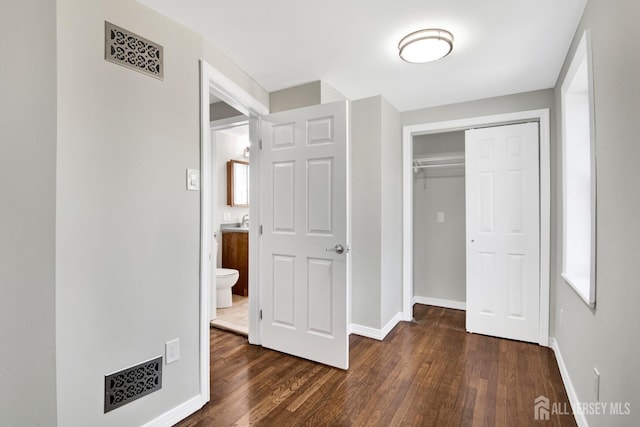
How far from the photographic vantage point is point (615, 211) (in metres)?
1.31

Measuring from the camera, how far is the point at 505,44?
2088 mm

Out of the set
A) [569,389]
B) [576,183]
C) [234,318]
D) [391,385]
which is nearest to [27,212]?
[391,385]

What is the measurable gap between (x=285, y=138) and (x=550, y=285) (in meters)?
2.65

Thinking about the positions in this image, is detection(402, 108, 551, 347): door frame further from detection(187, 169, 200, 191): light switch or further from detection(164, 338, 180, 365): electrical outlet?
detection(164, 338, 180, 365): electrical outlet

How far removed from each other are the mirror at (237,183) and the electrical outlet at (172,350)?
3096 millimetres

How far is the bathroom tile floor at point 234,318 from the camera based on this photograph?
3.21 metres

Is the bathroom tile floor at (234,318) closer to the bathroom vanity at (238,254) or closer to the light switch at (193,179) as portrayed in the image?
the bathroom vanity at (238,254)

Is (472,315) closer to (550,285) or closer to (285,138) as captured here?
(550,285)

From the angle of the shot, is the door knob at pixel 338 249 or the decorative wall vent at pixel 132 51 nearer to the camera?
the decorative wall vent at pixel 132 51

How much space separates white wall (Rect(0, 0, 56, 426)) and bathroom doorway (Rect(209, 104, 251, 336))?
7.12 ft

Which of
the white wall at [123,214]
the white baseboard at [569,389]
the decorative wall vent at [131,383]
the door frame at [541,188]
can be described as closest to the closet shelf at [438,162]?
the door frame at [541,188]

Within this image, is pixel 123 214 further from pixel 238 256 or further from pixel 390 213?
pixel 238 256

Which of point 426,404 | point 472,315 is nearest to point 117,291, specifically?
point 426,404

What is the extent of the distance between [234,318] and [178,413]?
1.75m
